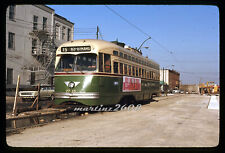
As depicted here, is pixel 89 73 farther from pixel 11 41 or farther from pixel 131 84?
pixel 11 41

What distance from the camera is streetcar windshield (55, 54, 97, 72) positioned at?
11852 mm

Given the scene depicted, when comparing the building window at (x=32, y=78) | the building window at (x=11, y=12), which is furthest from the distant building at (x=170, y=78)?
the building window at (x=11, y=12)

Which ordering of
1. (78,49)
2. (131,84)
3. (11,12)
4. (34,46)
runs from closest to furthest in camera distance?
(78,49), (131,84), (11,12), (34,46)

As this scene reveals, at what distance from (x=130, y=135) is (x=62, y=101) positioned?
18.8 ft

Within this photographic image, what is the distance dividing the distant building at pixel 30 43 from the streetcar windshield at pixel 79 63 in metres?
15.4

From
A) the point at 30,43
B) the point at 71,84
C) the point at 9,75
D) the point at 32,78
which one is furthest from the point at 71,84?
the point at 30,43

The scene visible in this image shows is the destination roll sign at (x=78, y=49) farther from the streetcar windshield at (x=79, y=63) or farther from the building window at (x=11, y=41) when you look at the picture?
the building window at (x=11, y=41)

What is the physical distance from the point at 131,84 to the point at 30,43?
1863cm

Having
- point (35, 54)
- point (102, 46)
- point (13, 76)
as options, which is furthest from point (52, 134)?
point (35, 54)

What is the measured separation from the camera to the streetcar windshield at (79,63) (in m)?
11.9

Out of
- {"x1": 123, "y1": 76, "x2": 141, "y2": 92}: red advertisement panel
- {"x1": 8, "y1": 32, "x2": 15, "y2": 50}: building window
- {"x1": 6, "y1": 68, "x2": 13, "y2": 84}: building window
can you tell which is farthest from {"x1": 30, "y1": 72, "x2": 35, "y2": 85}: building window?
{"x1": 123, "y1": 76, "x2": 141, "y2": 92}: red advertisement panel

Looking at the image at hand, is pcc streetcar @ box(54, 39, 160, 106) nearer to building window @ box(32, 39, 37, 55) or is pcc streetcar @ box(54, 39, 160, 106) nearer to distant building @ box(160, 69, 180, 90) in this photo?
building window @ box(32, 39, 37, 55)

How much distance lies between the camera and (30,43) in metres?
29.1
